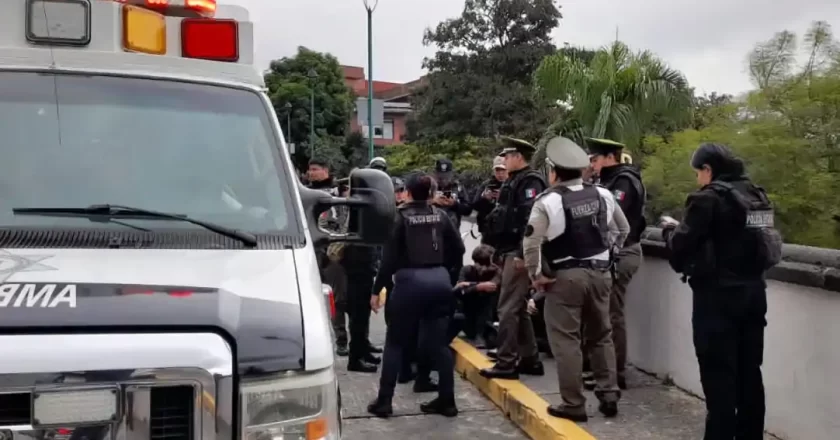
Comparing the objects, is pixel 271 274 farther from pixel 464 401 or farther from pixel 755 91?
pixel 755 91

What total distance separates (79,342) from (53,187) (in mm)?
1153

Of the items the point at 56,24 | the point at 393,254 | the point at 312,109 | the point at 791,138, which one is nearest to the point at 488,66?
the point at 312,109

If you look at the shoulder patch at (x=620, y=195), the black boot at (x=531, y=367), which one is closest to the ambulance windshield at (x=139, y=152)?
the shoulder patch at (x=620, y=195)

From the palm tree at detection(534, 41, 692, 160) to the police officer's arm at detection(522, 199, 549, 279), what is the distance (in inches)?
414

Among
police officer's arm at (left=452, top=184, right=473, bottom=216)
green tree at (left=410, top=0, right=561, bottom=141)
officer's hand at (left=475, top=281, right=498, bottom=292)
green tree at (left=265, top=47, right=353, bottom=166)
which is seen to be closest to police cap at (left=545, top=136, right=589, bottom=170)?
officer's hand at (left=475, top=281, right=498, bottom=292)

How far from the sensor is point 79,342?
8.28 feet

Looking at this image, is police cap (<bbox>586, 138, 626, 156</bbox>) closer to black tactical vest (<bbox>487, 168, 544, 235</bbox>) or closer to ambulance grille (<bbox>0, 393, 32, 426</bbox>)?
black tactical vest (<bbox>487, 168, 544, 235</bbox>)

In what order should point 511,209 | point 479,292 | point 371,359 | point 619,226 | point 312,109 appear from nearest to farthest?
point 619,226 < point 511,209 < point 479,292 < point 371,359 < point 312,109

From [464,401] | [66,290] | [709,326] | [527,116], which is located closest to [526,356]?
[464,401]

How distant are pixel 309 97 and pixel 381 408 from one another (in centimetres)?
4782

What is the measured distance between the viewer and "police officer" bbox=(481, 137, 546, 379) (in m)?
6.97

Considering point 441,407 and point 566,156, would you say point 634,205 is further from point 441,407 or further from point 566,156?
point 441,407

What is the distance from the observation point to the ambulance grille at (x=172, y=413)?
2561 millimetres

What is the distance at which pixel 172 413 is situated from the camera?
8.48 feet
